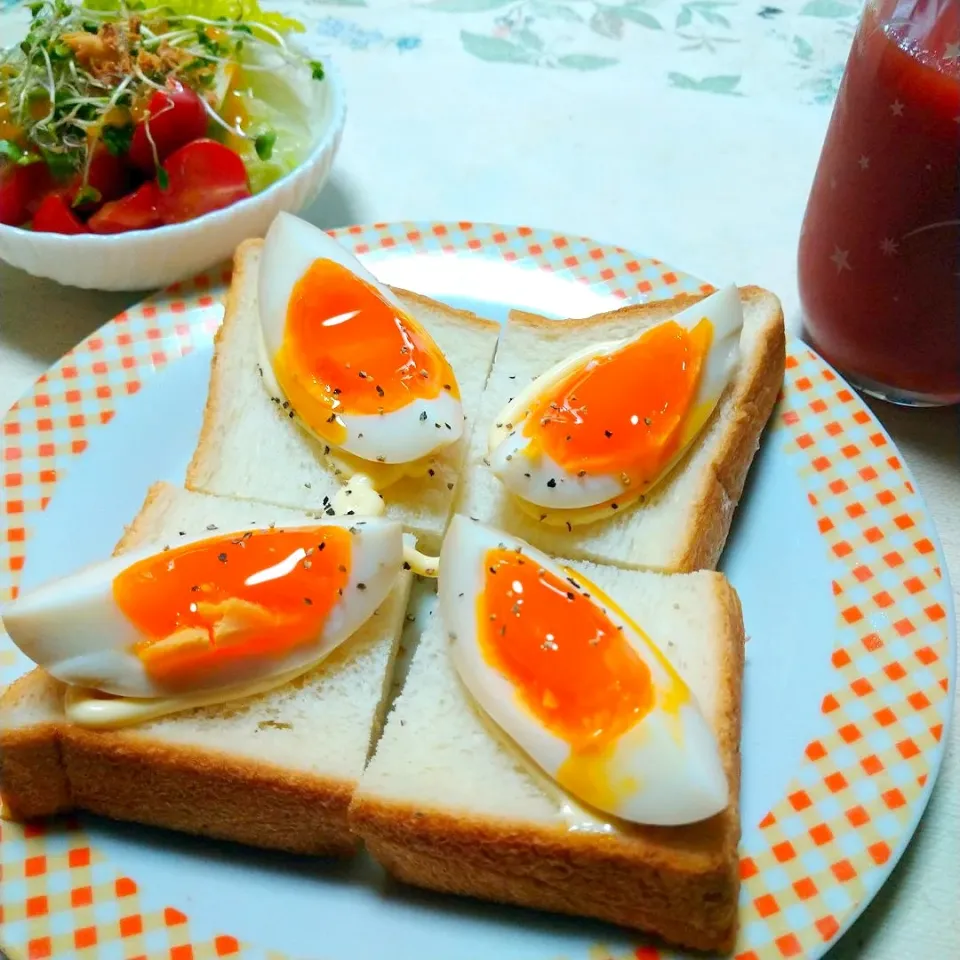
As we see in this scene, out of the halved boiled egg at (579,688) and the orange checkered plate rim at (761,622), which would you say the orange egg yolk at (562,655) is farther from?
the orange checkered plate rim at (761,622)

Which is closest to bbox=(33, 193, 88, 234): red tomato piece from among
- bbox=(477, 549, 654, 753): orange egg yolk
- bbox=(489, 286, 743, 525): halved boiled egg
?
bbox=(489, 286, 743, 525): halved boiled egg

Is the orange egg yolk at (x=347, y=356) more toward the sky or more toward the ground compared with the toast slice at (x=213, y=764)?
more toward the sky

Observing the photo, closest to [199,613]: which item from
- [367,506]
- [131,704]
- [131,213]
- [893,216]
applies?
[131,704]

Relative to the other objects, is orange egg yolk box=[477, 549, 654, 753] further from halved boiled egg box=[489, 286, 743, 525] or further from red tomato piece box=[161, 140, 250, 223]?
red tomato piece box=[161, 140, 250, 223]

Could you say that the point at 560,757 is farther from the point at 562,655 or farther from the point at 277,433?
the point at 277,433

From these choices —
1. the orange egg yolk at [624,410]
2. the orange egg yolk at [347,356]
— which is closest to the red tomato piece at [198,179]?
the orange egg yolk at [347,356]

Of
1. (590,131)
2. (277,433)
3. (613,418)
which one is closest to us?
(613,418)
